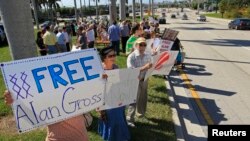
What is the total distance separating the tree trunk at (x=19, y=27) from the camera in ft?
21.3

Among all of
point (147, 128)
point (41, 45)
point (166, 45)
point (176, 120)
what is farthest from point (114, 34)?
point (147, 128)

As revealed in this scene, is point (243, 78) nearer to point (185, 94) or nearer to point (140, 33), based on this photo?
point (185, 94)

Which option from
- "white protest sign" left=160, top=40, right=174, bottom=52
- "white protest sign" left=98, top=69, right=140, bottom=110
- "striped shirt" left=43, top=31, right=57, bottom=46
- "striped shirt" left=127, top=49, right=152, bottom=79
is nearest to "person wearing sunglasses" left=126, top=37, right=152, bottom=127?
"striped shirt" left=127, top=49, right=152, bottom=79

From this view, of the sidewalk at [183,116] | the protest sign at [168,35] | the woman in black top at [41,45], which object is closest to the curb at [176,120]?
the sidewalk at [183,116]

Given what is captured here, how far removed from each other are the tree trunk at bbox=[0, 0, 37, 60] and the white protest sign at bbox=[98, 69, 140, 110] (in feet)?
6.82

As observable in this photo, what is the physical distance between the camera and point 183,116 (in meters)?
8.20

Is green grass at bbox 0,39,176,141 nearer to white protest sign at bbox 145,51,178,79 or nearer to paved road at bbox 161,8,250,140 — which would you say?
paved road at bbox 161,8,250,140

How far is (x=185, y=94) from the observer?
33.3 ft

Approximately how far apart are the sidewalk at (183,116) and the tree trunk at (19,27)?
3247 millimetres

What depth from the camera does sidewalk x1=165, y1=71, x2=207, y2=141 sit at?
6953 mm

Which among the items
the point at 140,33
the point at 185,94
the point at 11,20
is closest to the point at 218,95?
the point at 185,94

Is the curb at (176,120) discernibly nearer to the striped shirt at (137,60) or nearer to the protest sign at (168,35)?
the striped shirt at (137,60)

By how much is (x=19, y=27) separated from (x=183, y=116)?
4.07m

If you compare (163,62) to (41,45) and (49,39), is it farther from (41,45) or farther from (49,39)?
(41,45)
